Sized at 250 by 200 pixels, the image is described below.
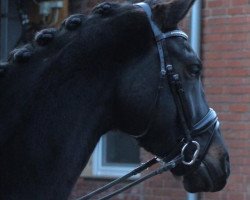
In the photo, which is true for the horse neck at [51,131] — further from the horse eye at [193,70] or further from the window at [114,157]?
the window at [114,157]

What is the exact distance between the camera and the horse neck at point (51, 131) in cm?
349

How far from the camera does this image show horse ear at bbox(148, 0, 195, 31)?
368cm

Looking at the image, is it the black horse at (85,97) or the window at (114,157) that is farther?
the window at (114,157)

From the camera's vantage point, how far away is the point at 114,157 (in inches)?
329

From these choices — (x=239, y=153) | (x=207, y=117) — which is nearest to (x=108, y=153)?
(x=239, y=153)

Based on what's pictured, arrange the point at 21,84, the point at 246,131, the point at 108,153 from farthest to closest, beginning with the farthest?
the point at 108,153 → the point at 246,131 → the point at 21,84

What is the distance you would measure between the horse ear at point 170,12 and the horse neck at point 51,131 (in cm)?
36

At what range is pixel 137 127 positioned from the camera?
3648 mm

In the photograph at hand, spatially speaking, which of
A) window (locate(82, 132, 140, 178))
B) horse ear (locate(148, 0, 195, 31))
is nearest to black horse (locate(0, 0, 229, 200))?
horse ear (locate(148, 0, 195, 31))

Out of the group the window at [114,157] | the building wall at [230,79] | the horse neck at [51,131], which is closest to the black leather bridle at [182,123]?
the horse neck at [51,131]

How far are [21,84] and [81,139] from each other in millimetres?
349

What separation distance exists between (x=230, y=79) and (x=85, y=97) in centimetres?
384

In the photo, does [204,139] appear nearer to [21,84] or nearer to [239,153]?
[21,84]

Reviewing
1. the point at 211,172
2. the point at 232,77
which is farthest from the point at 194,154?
the point at 232,77
